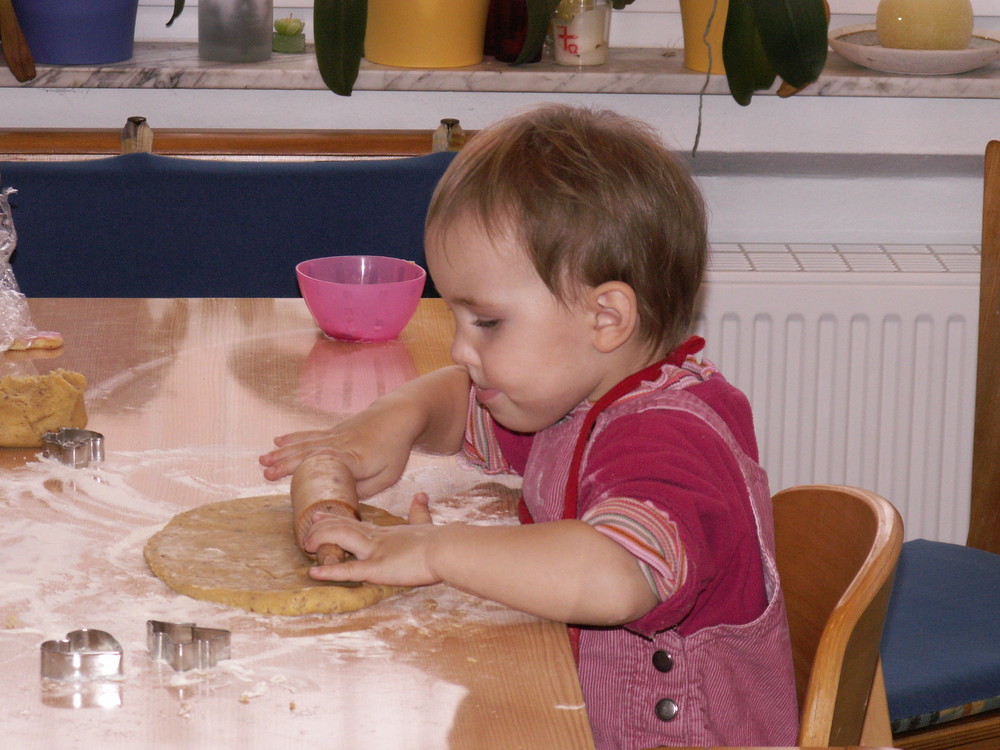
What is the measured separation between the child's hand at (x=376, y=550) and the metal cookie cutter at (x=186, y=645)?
0.32 feet

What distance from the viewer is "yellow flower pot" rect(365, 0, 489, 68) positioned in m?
1.99

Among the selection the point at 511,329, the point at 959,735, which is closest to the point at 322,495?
the point at 511,329

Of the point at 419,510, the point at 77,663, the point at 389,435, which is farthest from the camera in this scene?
the point at 389,435

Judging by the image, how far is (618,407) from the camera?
0.93m

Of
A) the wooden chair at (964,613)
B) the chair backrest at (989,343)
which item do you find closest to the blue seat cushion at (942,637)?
the wooden chair at (964,613)

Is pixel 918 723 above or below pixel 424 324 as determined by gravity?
below

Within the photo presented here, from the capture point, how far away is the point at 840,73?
6.88 feet

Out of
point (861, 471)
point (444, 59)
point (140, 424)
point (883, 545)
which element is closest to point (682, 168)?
point (883, 545)

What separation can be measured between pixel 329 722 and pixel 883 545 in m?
0.39

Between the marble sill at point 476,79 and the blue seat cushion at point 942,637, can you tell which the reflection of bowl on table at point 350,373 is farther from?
the marble sill at point 476,79

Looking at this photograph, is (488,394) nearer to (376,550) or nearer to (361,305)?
(376,550)

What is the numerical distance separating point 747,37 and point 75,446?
1272 millimetres

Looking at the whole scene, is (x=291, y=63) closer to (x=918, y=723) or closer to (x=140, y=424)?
(x=140, y=424)

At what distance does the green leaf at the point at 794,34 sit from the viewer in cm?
179
